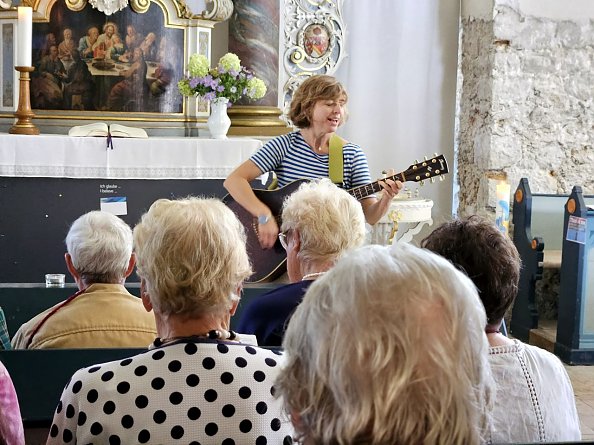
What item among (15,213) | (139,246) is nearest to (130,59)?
(15,213)

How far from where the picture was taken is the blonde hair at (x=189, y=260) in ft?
6.70

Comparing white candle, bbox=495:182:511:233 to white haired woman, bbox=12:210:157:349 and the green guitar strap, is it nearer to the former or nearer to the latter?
the green guitar strap

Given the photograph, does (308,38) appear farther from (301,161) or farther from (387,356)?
(387,356)

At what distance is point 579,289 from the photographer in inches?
219

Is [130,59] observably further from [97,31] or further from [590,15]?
[590,15]

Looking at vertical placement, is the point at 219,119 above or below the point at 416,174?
above

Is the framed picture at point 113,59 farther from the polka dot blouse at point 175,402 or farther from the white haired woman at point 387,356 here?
the white haired woman at point 387,356

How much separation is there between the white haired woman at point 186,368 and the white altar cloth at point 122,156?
405cm

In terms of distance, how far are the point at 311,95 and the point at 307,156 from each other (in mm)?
264

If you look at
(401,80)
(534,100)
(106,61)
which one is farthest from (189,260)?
(401,80)

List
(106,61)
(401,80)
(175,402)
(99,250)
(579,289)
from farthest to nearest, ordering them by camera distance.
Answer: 1. (401,80)
2. (106,61)
3. (579,289)
4. (99,250)
5. (175,402)

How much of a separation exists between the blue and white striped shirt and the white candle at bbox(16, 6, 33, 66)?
2.23 m

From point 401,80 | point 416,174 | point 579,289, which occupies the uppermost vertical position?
point 401,80

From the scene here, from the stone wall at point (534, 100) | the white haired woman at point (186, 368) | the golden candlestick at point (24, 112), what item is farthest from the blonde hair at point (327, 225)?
the stone wall at point (534, 100)
